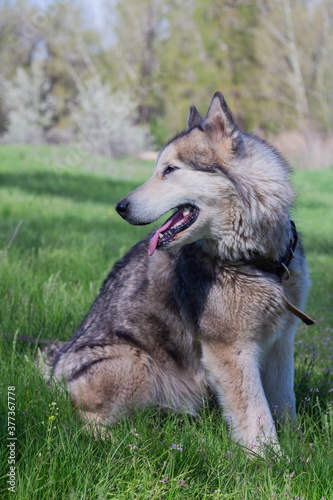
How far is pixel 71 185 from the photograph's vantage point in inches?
460

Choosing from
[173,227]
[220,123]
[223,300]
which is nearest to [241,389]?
[223,300]

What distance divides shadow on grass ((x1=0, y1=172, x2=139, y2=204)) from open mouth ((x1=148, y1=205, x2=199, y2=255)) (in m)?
7.91

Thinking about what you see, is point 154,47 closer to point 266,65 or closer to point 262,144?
point 266,65

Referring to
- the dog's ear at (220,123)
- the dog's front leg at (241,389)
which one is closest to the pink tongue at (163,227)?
the dog's ear at (220,123)

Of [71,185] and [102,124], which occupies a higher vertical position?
[102,124]

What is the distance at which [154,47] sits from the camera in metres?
34.4

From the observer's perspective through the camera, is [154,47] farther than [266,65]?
Yes

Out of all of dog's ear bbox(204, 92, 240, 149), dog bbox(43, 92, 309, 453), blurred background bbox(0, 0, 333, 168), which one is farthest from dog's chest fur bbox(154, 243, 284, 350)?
blurred background bbox(0, 0, 333, 168)

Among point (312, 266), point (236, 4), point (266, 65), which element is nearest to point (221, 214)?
point (312, 266)

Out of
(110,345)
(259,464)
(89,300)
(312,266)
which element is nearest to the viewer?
(259,464)

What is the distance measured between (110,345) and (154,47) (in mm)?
35088

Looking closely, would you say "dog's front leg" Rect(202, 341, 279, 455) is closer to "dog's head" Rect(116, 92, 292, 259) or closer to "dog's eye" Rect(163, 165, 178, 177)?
"dog's head" Rect(116, 92, 292, 259)

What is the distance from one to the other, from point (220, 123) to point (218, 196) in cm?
41

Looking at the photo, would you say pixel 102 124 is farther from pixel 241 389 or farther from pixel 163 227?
pixel 241 389
